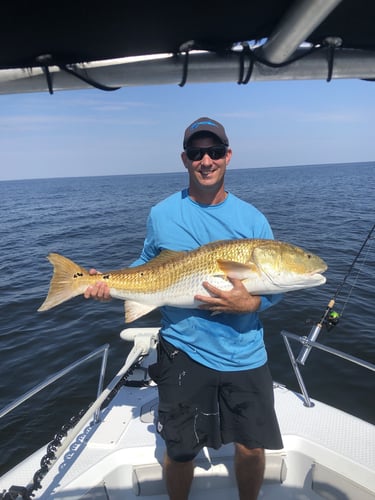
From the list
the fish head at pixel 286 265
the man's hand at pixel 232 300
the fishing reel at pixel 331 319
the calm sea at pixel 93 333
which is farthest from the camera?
the calm sea at pixel 93 333

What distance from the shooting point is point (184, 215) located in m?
3.40

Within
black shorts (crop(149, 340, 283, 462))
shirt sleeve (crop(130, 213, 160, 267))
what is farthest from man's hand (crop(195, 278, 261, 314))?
shirt sleeve (crop(130, 213, 160, 267))

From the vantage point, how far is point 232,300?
9.97ft

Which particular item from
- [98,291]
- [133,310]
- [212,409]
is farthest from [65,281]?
[212,409]

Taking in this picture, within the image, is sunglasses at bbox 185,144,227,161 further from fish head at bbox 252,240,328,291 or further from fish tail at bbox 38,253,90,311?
fish tail at bbox 38,253,90,311

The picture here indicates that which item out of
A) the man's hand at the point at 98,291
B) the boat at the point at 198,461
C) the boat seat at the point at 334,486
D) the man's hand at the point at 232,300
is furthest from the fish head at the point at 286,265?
the boat seat at the point at 334,486

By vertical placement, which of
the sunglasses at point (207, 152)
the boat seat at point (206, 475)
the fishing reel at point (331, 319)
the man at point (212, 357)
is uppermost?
the sunglasses at point (207, 152)

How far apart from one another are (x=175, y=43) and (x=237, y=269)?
1.99 m

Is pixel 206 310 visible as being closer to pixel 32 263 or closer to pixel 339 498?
pixel 339 498

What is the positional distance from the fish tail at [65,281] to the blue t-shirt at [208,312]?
987 millimetres

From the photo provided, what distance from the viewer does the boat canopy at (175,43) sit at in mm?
1949

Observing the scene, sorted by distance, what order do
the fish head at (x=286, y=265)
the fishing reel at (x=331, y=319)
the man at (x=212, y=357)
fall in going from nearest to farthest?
1. the man at (x=212, y=357)
2. the fish head at (x=286, y=265)
3. the fishing reel at (x=331, y=319)

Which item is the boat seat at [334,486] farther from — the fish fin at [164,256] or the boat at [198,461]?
the fish fin at [164,256]

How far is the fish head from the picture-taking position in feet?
11.0
